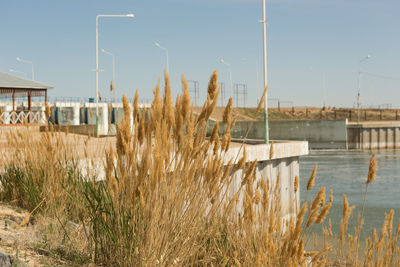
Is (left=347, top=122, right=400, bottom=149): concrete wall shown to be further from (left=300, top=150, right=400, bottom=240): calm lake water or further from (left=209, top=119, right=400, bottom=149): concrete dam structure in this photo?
(left=300, top=150, right=400, bottom=240): calm lake water

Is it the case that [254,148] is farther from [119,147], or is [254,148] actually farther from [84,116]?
[84,116]

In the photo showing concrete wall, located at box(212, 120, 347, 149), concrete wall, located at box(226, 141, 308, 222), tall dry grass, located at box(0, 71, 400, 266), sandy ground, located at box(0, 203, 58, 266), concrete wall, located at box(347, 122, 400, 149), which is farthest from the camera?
concrete wall, located at box(347, 122, 400, 149)

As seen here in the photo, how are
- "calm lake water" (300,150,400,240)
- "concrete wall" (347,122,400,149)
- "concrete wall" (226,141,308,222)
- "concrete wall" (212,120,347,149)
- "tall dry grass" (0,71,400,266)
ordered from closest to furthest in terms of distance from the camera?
1. "tall dry grass" (0,71,400,266)
2. "concrete wall" (226,141,308,222)
3. "calm lake water" (300,150,400,240)
4. "concrete wall" (212,120,347,149)
5. "concrete wall" (347,122,400,149)

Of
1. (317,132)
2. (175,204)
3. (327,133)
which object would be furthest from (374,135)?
(175,204)

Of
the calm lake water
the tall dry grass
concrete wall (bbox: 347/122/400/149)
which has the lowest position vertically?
the calm lake water

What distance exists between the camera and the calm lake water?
18.4 metres

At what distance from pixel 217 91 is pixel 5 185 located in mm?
3973

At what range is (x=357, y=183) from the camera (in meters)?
26.9

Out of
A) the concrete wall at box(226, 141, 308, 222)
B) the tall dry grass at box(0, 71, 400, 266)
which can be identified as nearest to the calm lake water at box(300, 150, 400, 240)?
the concrete wall at box(226, 141, 308, 222)

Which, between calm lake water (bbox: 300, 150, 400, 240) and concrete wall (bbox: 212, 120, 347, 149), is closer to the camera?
calm lake water (bbox: 300, 150, 400, 240)

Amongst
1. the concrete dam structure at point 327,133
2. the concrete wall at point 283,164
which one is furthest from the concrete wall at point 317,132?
the concrete wall at point 283,164

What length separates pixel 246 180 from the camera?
3.35m

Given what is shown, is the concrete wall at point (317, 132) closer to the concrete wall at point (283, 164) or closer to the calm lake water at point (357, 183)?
the calm lake water at point (357, 183)

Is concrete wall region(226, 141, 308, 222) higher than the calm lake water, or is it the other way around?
concrete wall region(226, 141, 308, 222)
